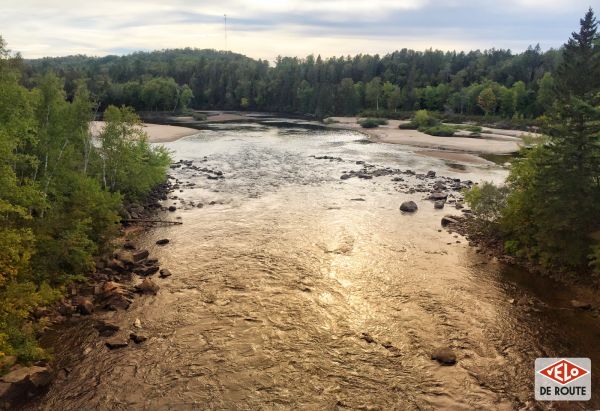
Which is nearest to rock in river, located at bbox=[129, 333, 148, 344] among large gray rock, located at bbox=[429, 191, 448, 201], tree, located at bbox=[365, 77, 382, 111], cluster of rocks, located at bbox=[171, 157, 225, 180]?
large gray rock, located at bbox=[429, 191, 448, 201]

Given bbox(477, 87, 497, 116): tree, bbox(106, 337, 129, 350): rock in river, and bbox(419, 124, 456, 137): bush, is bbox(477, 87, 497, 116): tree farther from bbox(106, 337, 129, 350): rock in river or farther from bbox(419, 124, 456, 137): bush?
bbox(106, 337, 129, 350): rock in river

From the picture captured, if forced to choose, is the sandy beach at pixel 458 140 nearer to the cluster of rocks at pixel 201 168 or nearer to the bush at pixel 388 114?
the bush at pixel 388 114

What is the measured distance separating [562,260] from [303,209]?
24.9m

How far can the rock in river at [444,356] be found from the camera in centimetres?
2125

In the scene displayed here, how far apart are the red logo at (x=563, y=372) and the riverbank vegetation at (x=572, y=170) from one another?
27.2ft

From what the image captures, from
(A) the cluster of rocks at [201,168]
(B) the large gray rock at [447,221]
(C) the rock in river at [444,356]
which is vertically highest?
(A) the cluster of rocks at [201,168]

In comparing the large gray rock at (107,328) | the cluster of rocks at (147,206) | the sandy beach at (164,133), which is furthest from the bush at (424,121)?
the large gray rock at (107,328)

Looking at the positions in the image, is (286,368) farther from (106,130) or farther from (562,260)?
(106,130)

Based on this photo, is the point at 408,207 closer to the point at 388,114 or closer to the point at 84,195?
the point at 84,195

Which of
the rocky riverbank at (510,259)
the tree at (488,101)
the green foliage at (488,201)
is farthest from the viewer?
the tree at (488,101)

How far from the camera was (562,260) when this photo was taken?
29906 millimetres

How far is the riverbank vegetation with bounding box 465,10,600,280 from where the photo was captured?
27.6m

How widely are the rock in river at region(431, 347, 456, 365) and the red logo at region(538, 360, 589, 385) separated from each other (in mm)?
4091

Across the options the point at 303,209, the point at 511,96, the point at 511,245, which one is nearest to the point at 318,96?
the point at 511,96
